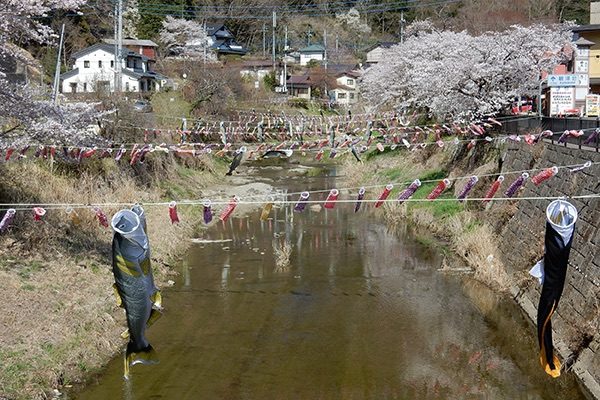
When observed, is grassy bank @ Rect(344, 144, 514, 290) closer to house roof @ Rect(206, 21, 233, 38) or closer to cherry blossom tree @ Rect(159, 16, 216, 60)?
cherry blossom tree @ Rect(159, 16, 216, 60)

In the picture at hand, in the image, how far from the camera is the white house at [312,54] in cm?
8838

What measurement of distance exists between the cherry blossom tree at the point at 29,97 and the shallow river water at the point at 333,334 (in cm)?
527

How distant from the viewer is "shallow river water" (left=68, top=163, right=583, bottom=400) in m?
12.6

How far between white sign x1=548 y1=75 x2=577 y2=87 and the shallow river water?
6855 mm

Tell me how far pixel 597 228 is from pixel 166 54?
6797cm

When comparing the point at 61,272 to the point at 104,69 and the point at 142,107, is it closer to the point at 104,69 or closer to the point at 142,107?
the point at 142,107

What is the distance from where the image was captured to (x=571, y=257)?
14812mm

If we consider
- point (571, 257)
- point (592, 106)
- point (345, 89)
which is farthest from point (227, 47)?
point (571, 257)

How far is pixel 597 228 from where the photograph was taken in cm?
1408

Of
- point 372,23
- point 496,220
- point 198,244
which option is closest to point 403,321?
point 496,220

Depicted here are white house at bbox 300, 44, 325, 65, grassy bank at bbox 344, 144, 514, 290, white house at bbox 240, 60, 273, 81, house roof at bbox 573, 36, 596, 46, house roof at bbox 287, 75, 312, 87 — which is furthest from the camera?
white house at bbox 300, 44, 325, 65

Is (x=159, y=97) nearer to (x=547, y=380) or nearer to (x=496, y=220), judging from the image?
(x=496, y=220)

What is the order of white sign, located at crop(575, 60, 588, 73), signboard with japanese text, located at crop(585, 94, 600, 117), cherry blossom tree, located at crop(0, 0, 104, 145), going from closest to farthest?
cherry blossom tree, located at crop(0, 0, 104, 145) → signboard with japanese text, located at crop(585, 94, 600, 117) → white sign, located at crop(575, 60, 588, 73)

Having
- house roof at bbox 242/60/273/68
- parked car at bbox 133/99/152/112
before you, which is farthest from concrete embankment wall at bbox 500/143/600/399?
house roof at bbox 242/60/273/68
